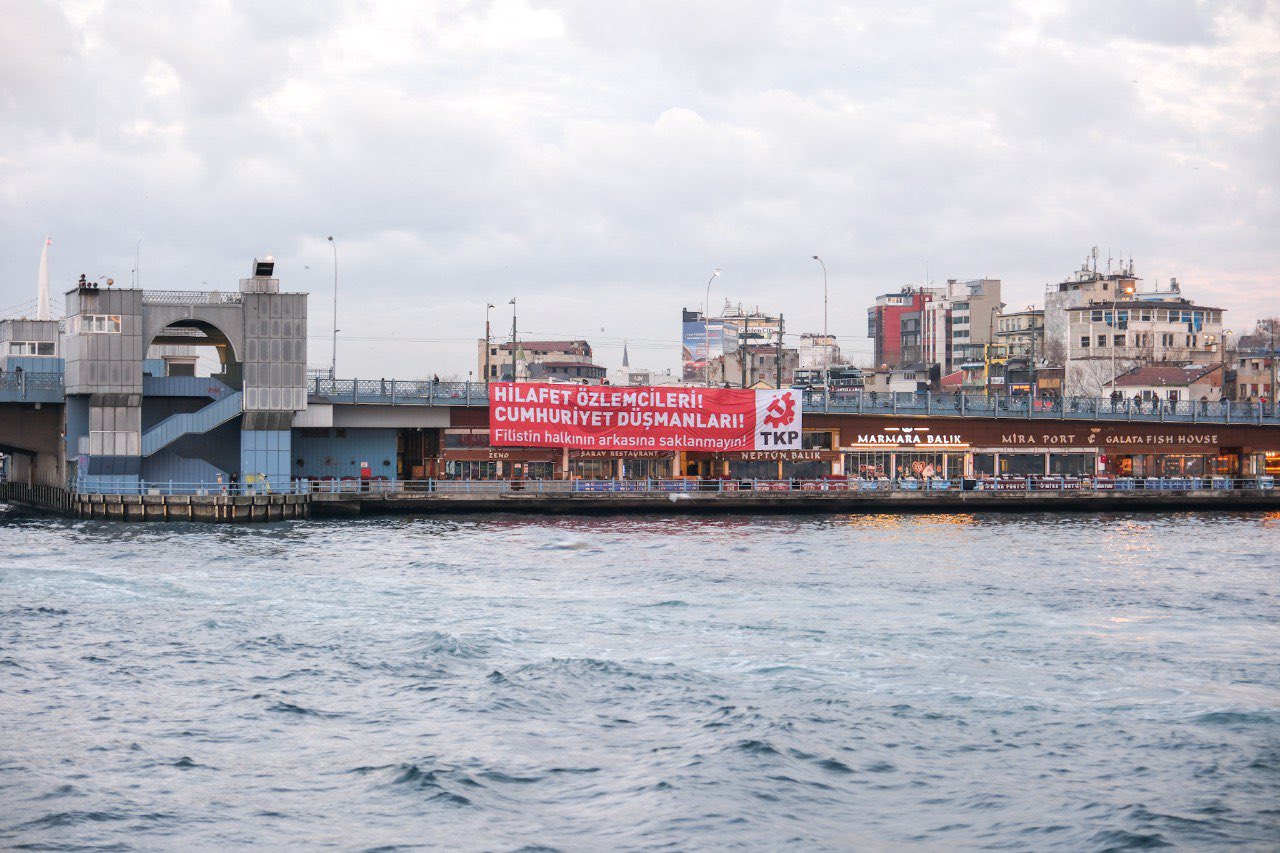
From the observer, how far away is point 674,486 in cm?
9338

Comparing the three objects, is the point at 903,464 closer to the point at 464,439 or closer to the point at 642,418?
the point at 642,418

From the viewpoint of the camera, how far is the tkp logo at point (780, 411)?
98.8m

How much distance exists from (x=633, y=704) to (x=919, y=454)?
73.7 m

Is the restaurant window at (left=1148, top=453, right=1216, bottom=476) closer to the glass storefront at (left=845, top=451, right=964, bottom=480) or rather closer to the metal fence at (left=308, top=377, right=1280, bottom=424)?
the metal fence at (left=308, top=377, right=1280, bottom=424)

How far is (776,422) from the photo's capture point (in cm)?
9919

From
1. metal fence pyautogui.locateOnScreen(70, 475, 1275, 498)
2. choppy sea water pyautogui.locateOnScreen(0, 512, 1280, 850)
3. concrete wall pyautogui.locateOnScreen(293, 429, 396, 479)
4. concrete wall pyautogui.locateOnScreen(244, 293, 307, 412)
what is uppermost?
concrete wall pyautogui.locateOnScreen(244, 293, 307, 412)

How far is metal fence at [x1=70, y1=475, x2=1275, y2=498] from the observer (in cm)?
8469

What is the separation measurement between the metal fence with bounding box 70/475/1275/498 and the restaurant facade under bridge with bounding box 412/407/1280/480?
432 centimetres

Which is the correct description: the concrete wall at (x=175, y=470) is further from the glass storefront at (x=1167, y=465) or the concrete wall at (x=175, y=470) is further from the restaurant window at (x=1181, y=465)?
the restaurant window at (x=1181, y=465)

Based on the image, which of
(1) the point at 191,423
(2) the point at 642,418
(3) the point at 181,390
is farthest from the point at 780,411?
(3) the point at 181,390

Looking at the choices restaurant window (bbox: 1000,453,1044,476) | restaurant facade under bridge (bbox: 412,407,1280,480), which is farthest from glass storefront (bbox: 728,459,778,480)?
restaurant window (bbox: 1000,453,1044,476)

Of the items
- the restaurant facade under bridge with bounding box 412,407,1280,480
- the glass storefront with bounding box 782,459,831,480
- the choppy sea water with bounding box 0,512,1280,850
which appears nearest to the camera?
the choppy sea water with bounding box 0,512,1280,850

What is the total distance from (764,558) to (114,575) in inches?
1125

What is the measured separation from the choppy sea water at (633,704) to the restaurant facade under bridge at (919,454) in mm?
35065
